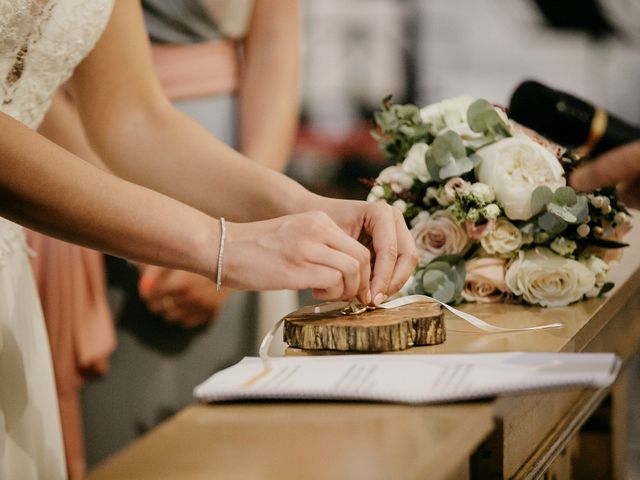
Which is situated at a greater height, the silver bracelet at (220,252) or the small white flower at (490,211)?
the small white flower at (490,211)

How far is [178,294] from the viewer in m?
2.31

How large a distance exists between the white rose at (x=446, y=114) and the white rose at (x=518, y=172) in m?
0.10

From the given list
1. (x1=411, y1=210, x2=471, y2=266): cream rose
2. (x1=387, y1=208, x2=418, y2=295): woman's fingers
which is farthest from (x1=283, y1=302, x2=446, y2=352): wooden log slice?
(x1=411, y1=210, x2=471, y2=266): cream rose

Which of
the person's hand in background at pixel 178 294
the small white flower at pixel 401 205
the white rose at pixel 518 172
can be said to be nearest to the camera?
the white rose at pixel 518 172

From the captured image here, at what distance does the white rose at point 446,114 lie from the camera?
1474 millimetres

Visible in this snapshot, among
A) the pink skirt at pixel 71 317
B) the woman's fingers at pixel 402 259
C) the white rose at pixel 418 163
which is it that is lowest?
the pink skirt at pixel 71 317

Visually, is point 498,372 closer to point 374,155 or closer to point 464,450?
point 464,450

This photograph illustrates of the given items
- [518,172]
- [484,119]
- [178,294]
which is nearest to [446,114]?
[484,119]

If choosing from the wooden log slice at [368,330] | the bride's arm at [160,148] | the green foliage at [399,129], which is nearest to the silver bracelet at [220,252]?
the wooden log slice at [368,330]

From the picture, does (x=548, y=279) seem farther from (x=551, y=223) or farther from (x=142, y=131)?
(x=142, y=131)

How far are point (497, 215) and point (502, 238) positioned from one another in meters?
0.04

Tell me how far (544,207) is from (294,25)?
4.25 ft

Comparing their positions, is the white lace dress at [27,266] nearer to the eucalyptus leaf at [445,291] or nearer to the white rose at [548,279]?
the eucalyptus leaf at [445,291]

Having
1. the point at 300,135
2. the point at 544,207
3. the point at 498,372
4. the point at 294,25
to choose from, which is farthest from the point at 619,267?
the point at 300,135
